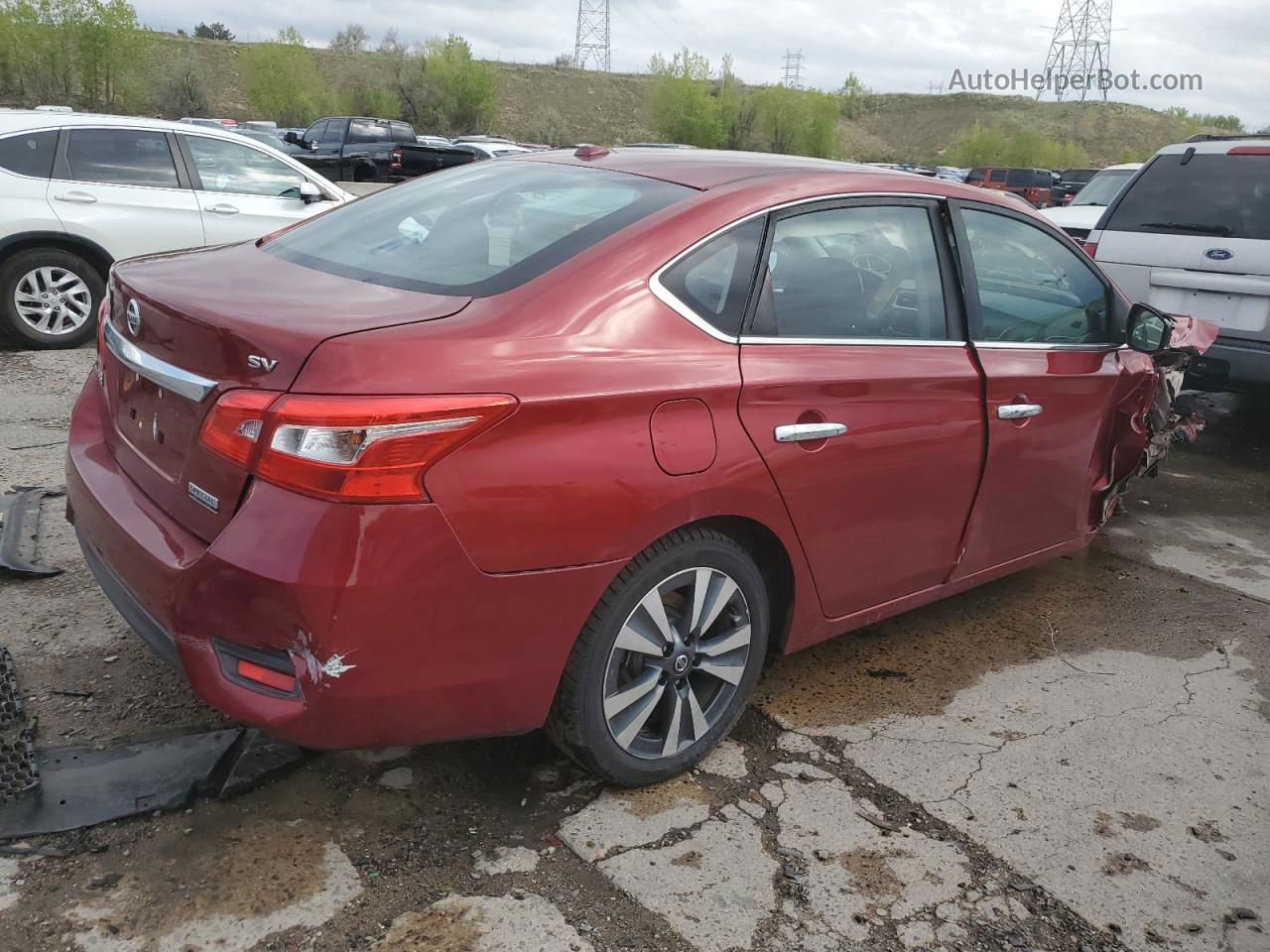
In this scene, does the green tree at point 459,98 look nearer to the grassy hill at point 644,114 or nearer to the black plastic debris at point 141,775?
the grassy hill at point 644,114

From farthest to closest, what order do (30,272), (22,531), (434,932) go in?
(30,272)
(22,531)
(434,932)

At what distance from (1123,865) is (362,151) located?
87.7ft

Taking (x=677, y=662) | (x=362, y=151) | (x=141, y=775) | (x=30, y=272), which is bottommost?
(x=141, y=775)

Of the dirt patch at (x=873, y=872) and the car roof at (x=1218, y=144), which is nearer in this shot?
the dirt patch at (x=873, y=872)

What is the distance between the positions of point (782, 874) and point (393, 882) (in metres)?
0.90

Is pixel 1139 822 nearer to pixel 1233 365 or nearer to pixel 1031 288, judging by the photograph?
pixel 1031 288

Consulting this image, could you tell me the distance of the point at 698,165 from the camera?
3.22 metres

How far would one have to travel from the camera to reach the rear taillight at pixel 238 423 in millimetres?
2209

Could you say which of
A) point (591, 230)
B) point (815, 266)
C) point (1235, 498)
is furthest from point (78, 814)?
point (1235, 498)

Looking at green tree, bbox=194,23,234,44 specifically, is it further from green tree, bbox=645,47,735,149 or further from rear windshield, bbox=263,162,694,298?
rear windshield, bbox=263,162,694,298

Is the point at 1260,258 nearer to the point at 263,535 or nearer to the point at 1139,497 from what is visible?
the point at 1139,497

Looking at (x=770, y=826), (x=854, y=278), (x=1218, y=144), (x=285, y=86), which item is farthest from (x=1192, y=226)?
(x=285, y=86)

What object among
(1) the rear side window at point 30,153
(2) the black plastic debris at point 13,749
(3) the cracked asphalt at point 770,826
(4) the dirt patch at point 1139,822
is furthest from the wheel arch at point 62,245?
(4) the dirt patch at point 1139,822

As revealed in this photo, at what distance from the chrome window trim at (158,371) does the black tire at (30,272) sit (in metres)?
5.11
